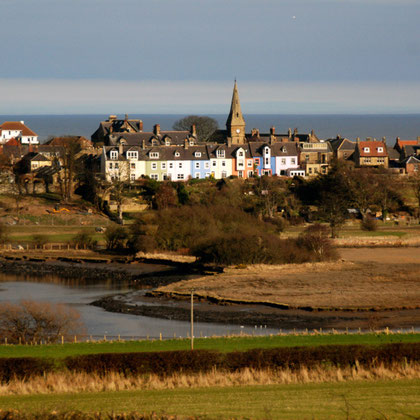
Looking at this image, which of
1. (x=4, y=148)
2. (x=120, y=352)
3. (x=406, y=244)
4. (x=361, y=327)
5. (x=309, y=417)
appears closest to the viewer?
(x=309, y=417)

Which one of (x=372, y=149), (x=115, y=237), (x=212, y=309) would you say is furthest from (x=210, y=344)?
(x=372, y=149)

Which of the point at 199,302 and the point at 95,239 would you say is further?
the point at 95,239

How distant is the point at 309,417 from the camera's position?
20641 mm

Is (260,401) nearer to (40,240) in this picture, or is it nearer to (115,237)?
(115,237)

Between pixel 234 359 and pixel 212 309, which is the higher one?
pixel 234 359

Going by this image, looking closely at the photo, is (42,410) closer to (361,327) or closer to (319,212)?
(361,327)

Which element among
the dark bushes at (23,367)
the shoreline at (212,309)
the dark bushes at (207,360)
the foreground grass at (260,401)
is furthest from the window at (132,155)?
the foreground grass at (260,401)

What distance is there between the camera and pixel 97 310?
1698 inches

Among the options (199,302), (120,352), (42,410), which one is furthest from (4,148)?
(42,410)

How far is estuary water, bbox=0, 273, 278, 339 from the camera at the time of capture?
1480 inches

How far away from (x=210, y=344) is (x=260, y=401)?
8823mm

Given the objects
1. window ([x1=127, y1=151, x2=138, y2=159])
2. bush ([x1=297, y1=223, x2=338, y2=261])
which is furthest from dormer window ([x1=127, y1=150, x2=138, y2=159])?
bush ([x1=297, y1=223, x2=338, y2=261])

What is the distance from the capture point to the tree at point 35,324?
34.9 meters

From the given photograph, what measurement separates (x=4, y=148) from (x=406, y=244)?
46317mm
